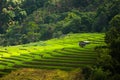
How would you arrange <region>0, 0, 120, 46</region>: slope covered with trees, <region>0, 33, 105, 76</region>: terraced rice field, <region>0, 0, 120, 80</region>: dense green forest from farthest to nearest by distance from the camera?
<region>0, 0, 120, 46</region>: slope covered with trees < <region>0, 0, 120, 80</region>: dense green forest < <region>0, 33, 105, 76</region>: terraced rice field

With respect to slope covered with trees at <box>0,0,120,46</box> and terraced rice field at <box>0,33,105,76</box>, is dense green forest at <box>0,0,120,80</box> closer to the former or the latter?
slope covered with trees at <box>0,0,120,46</box>

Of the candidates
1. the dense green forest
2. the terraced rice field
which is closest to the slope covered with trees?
the dense green forest

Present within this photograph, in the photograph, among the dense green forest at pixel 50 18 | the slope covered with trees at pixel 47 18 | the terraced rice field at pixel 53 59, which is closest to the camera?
the terraced rice field at pixel 53 59

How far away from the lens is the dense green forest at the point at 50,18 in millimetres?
69125

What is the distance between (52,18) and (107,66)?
59.4 meters

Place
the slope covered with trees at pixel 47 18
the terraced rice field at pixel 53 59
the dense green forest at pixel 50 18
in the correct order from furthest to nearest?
the slope covered with trees at pixel 47 18, the dense green forest at pixel 50 18, the terraced rice field at pixel 53 59

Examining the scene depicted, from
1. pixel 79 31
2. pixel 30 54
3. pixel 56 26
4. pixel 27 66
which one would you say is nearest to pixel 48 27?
pixel 56 26

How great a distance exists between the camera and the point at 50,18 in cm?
8875

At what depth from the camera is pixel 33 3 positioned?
102 metres

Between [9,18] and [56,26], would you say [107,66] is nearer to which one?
[56,26]

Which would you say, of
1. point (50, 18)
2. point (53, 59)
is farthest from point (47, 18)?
point (53, 59)

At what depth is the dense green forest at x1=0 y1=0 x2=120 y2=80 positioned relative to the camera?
6912 centimetres

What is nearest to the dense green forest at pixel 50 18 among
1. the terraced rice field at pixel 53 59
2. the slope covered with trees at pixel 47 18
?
the slope covered with trees at pixel 47 18

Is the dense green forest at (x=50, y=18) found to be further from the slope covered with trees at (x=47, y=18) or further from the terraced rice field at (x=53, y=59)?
the terraced rice field at (x=53, y=59)
